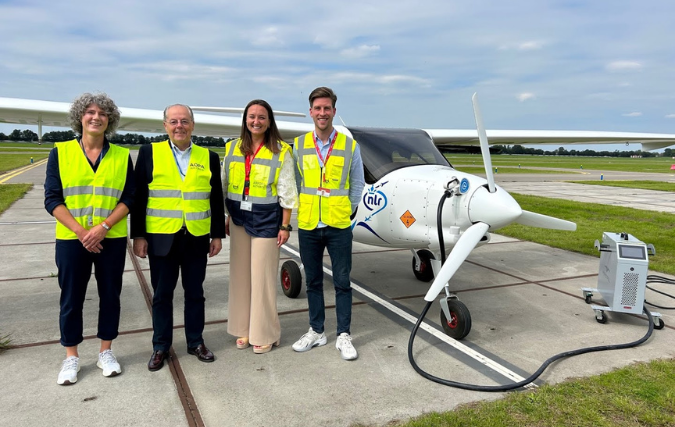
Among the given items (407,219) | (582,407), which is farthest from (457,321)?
(582,407)

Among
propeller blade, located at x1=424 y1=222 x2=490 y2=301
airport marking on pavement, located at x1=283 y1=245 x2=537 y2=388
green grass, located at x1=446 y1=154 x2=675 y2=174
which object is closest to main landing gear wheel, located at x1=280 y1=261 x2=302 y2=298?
→ airport marking on pavement, located at x1=283 y1=245 x2=537 y2=388

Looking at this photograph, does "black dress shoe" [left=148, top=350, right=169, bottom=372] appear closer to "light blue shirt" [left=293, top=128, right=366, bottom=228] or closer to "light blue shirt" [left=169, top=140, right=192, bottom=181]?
"light blue shirt" [left=169, top=140, right=192, bottom=181]

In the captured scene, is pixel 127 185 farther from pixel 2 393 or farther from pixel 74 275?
pixel 2 393

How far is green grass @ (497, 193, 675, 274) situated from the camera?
7724 millimetres

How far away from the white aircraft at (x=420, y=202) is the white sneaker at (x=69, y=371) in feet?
7.71

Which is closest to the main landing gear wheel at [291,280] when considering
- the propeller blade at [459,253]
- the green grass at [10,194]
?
the propeller blade at [459,253]

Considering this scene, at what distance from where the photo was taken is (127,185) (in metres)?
3.19

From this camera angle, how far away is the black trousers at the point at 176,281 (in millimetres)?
3328

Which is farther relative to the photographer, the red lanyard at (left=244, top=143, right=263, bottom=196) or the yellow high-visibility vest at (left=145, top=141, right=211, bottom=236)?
the red lanyard at (left=244, top=143, right=263, bottom=196)

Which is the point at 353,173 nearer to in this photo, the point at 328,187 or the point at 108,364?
the point at 328,187

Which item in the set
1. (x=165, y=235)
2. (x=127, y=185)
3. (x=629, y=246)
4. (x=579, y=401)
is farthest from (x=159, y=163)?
(x=629, y=246)

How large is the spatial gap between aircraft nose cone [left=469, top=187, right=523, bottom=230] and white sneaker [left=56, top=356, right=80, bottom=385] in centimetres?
315

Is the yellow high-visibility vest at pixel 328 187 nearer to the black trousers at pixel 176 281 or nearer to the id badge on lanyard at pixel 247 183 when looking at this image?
the id badge on lanyard at pixel 247 183

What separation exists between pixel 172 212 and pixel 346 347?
1668mm
